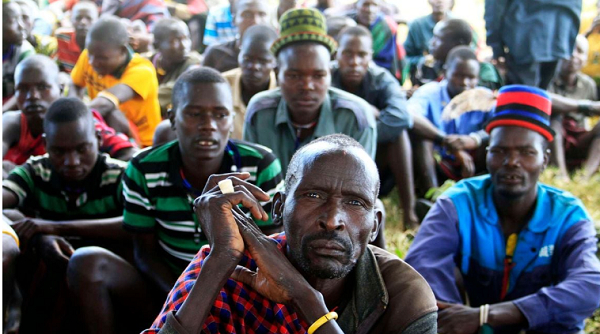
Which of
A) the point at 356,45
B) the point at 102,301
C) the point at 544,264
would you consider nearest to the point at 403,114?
the point at 356,45

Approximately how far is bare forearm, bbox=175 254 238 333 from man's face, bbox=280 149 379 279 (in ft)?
0.68

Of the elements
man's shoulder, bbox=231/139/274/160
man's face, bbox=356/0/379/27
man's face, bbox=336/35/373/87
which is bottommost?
man's shoulder, bbox=231/139/274/160

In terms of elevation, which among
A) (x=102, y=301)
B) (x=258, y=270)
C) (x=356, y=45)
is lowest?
(x=102, y=301)

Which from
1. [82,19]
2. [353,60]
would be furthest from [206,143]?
[82,19]

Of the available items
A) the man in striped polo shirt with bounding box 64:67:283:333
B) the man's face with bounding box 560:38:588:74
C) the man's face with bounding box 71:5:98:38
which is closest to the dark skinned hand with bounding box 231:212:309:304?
the man in striped polo shirt with bounding box 64:67:283:333

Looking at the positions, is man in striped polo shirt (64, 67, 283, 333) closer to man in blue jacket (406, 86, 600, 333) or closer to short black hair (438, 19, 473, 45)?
man in blue jacket (406, 86, 600, 333)

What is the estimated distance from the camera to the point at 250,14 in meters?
6.32

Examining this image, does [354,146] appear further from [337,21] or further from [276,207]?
[337,21]

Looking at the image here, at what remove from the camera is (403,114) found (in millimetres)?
4770

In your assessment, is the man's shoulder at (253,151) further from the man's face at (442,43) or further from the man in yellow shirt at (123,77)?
the man's face at (442,43)

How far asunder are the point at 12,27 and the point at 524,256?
488 cm

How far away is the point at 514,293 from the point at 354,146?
1.60 metres

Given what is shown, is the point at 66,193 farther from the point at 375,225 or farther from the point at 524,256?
the point at 524,256

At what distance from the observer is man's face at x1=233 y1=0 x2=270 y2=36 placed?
20.7ft
